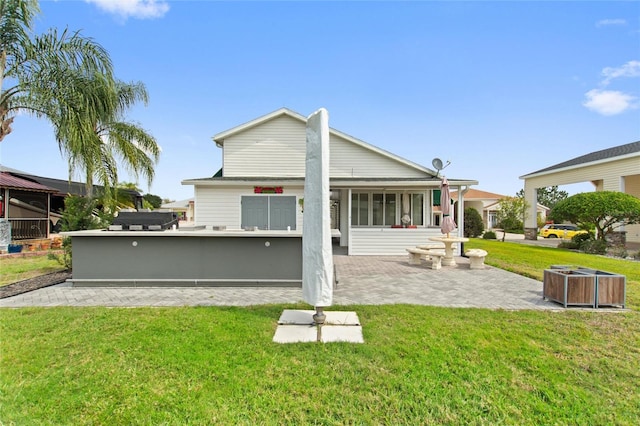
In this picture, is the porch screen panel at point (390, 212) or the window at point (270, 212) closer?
the window at point (270, 212)

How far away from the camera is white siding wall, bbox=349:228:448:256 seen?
42.5 ft

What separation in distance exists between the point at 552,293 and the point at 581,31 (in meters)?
8.29

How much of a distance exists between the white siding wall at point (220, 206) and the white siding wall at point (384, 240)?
2681mm

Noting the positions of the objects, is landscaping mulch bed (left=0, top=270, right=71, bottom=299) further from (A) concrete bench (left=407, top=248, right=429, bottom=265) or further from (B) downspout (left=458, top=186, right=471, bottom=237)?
(B) downspout (left=458, top=186, right=471, bottom=237)

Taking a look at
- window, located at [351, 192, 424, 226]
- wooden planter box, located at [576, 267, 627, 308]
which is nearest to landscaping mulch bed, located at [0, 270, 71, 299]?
window, located at [351, 192, 424, 226]

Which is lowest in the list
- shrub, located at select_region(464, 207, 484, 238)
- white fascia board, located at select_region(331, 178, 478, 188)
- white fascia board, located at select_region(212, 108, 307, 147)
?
shrub, located at select_region(464, 207, 484, 238)

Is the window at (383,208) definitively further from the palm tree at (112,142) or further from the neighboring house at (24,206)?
the neighboring house at (24,206)

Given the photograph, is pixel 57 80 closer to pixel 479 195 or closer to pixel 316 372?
pixel 316 372

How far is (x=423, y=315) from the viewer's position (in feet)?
16.4

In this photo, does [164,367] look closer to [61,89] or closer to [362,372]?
[362,372]

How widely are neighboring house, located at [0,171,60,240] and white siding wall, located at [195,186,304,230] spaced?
965cm

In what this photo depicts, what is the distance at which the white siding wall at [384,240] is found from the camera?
42.5 ft

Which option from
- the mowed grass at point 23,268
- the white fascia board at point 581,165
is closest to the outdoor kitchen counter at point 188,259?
the mowed grass at point 23,268

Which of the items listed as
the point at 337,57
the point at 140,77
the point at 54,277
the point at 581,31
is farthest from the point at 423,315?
the point at 140,77
